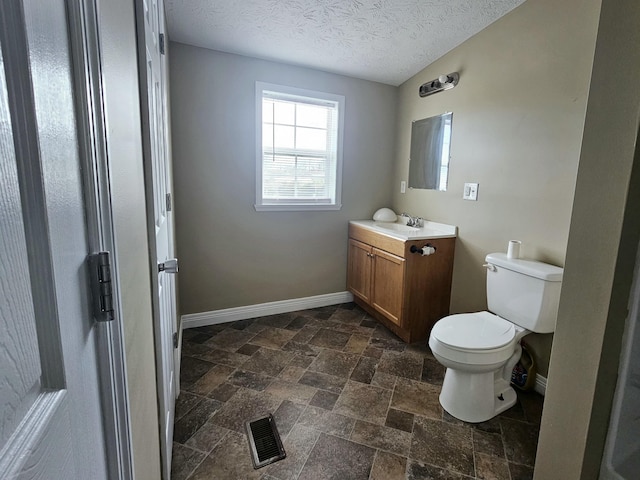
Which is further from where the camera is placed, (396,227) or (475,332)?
(396,227)

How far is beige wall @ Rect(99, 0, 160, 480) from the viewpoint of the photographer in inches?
23.4

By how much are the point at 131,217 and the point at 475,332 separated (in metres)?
1.79

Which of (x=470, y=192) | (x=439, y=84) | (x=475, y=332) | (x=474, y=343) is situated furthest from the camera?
(x=439, y=84)

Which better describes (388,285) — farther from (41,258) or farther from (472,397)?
(41,258)

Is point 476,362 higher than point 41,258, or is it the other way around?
point 41,258

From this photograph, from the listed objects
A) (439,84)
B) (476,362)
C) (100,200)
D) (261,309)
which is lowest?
(261,309)

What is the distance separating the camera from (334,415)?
1774 millimetres

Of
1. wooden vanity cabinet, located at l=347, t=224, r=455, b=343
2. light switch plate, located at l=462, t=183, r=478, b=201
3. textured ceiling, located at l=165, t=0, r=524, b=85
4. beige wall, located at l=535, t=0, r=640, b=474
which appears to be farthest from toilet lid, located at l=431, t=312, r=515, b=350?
textured ceiling, located at l=165, t=0, r=524, b=85

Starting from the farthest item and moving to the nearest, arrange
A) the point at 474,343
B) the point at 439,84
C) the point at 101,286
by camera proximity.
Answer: the point at 439,84 → the point at 474,343 → the point at 101,286

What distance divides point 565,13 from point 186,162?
2.61 meters

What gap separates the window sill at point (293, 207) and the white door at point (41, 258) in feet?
7.96

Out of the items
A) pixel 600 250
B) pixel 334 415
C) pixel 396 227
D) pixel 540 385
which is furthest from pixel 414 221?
pixel 600 250

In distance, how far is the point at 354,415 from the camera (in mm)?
1777

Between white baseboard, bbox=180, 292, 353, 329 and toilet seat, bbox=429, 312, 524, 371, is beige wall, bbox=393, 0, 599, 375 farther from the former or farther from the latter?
white baseboard, bbox=180, 292, 353, 329
